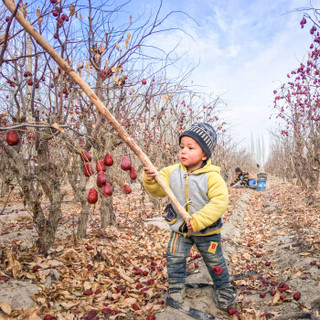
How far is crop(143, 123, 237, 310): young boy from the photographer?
226 centimetres

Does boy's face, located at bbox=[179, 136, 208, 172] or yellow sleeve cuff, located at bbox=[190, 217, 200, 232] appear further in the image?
boy's face, located at bbox=[179, 136, 208, 172]

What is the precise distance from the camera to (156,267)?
3.51m

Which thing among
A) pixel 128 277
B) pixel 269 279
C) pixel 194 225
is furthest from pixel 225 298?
pixel 128 277

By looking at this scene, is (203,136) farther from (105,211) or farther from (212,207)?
(105,211)

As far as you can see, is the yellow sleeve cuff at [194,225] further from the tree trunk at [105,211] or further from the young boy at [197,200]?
the tree trunk at [105,211]

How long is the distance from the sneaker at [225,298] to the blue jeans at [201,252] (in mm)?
51

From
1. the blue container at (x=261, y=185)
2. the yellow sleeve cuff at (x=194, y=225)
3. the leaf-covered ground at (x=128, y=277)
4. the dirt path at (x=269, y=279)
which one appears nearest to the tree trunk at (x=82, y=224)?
the leaf-covered ground at (x=128, y=277)

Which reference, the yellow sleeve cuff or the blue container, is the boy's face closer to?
the yellow sleeve cuff

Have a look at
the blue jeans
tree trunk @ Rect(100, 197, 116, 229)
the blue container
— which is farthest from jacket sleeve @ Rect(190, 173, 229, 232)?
the blue container

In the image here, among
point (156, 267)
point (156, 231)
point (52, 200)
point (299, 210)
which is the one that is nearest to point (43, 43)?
point (52, 200)

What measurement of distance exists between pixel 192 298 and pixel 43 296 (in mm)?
1416

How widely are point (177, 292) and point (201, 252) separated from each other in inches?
17.0

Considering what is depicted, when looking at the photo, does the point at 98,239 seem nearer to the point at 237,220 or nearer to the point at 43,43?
the point at 43,43

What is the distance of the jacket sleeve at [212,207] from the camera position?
2.03m
